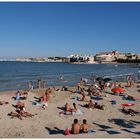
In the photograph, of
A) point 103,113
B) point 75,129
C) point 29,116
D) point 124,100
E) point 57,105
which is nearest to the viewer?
point 75,129

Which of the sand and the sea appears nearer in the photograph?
the sand

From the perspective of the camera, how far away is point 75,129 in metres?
14.1

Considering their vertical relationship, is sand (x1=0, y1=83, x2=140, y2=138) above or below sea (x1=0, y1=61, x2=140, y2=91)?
above

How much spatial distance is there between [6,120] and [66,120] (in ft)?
11.6

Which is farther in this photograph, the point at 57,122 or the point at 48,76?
the point at 48,76

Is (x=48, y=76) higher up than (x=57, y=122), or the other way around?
(x=57, y=122)

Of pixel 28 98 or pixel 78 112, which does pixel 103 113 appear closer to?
pixel 78 112

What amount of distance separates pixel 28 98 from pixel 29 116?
6.84 metres

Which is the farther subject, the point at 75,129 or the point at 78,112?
the point at 78,112

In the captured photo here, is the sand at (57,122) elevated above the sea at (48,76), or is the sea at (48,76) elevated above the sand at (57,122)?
the sand at (57,122)

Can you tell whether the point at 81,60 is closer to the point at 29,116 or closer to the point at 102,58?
the point at 102,58

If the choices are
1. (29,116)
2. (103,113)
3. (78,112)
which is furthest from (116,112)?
(29,116)

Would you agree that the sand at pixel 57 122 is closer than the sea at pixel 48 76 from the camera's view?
Yes

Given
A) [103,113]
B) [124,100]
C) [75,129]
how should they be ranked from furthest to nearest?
[124,100] → [103,113] → [75,129]
